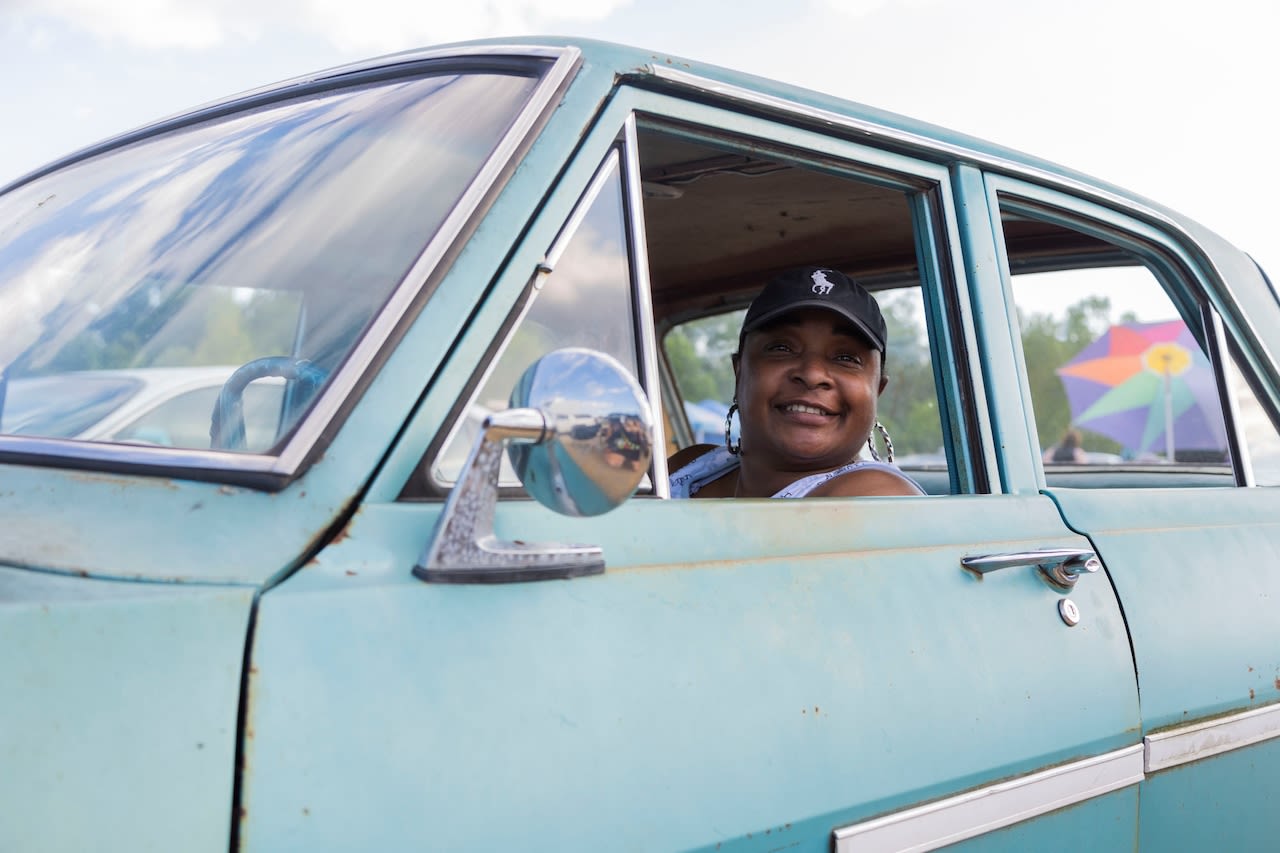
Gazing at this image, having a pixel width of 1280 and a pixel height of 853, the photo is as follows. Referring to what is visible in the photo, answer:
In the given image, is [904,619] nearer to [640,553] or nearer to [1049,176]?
[640,553]

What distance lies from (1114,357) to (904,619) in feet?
41.7

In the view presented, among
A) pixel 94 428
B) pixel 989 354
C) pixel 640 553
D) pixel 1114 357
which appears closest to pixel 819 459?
pixel 989 354

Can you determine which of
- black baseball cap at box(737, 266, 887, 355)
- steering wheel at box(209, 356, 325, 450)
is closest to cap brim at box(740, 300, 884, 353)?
black baseball cap at box(737, 266, 887, 355)

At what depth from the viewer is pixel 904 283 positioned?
3357 millimetres

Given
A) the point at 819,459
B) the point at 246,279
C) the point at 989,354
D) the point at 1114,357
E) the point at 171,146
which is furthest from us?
the point at 1114,357

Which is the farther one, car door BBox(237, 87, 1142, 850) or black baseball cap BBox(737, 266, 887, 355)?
black baseball cap BBox(737, 266, 887, 355)

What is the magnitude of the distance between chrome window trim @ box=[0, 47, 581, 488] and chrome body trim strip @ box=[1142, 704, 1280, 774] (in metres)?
1.31

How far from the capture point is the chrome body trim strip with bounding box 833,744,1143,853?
1.33 m

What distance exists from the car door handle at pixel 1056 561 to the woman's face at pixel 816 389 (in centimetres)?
68

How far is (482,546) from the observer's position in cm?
112

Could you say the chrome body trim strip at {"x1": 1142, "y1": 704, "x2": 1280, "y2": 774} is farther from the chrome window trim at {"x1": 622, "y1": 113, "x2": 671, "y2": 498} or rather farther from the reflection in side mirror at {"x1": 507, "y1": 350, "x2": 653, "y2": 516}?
the reflection in side mirror at {"x1": 507, "y1": 350, "x2": 653, "y2": 516}

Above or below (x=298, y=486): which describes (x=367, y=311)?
above

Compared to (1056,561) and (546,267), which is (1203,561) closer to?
(1056,561)

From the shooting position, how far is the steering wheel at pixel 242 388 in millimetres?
1289
